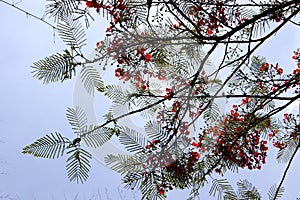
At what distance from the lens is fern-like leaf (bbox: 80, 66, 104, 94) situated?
79 cm

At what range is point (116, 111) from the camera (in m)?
0.94

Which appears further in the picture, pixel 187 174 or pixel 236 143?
pixel 236 143

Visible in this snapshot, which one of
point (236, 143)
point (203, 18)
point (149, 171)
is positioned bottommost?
point (149, 171)

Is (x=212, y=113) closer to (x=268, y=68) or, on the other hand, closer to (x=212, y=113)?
(x=212, y=113)

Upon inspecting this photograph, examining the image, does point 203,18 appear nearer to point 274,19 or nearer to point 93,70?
point 274,19

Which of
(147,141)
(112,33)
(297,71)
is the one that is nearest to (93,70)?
(112,33)

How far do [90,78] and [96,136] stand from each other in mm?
138

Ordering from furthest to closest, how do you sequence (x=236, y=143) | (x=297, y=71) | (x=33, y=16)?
(x=297, y=71), (x=236, y=143), (x=33, y=16)

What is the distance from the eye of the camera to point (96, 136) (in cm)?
79

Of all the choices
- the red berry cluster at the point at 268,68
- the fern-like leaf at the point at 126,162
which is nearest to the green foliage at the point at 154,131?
the fern-like leaf at the point at 126,162

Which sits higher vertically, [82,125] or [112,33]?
[112,33]

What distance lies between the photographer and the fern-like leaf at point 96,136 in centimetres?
79

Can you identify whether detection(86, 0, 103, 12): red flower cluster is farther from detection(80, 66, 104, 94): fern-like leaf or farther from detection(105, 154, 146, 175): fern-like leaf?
detection(105, 154, 146, 175): fern-like leaf

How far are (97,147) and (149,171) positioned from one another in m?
0.16
